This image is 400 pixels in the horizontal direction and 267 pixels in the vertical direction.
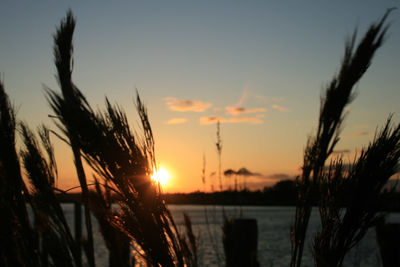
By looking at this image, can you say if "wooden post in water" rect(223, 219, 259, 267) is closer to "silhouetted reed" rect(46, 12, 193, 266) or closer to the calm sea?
the calm sea

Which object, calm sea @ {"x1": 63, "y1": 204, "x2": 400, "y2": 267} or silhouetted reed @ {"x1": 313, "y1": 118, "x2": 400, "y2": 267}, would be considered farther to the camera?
calm sea @ {"x1": 63, "y1": 204, "x2": 400, "y2": 267}

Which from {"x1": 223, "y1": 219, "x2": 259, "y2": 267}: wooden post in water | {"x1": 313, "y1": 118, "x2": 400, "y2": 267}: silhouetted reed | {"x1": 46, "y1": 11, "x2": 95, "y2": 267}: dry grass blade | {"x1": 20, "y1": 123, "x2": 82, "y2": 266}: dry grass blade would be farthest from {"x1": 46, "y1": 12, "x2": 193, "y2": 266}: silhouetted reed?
{"x1": 223, "y1": 219, "x2": 259, "y2": 267}: wooden post in water

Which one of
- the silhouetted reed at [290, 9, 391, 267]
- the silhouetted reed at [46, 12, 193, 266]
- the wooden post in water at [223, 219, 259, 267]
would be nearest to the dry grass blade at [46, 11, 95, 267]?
the silhouetted reed at [46, 12, 193, 266]

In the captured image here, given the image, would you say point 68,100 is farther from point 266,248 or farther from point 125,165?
point 266,248

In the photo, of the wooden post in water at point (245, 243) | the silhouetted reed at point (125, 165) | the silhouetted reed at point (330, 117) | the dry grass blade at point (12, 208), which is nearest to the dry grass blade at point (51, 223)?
the dry grass blade at point (12, 208)

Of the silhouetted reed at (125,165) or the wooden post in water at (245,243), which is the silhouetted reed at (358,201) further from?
the wooden post in water at (245,243)

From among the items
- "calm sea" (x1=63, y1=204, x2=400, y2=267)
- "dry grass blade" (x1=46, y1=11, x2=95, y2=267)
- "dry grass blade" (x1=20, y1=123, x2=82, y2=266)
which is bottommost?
"calm sea" (x1=63, y1=204, x2=400, y2=267)

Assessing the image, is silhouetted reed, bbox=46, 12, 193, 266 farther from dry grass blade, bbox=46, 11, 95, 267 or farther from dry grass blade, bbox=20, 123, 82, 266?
dry grass blade, bbox=20, 123, 82, 266

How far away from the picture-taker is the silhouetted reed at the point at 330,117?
1207 millimetres

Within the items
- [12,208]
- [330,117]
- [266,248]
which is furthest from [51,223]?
[266,248]

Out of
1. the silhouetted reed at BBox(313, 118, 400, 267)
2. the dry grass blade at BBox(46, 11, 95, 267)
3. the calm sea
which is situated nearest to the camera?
the dry grass blade at BBox(46, 11, 95, 267)

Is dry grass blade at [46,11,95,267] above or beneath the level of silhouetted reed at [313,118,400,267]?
above

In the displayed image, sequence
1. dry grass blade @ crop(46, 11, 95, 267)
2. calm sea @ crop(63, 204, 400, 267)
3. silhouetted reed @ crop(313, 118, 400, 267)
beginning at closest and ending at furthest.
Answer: dry grass blade @ crop(46, 11, 95, 267), silhouetted reed @ crop(313, 118, 400, 267), calm sea @ crop(63, 204, 400, 267)

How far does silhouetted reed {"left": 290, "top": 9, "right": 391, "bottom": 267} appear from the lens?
3.96 ft
